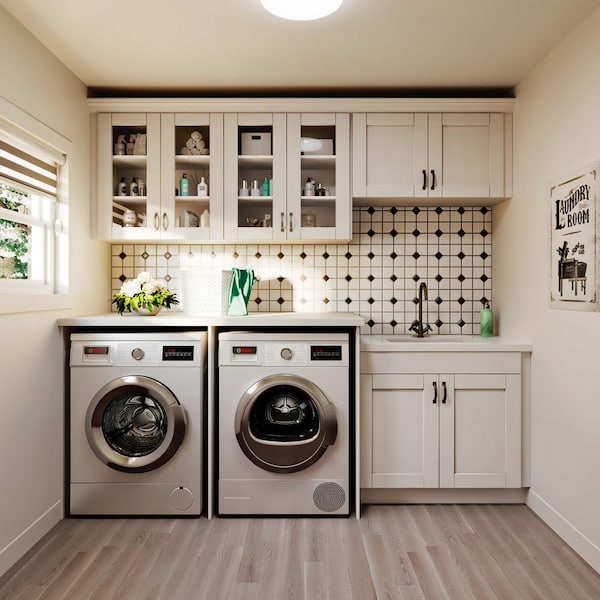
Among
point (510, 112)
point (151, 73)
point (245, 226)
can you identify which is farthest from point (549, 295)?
point (151, 73)

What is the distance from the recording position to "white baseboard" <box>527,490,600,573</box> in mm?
2131

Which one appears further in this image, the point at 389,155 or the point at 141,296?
the point at 389,155

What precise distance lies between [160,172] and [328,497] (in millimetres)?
2060

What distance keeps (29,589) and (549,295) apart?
8.71 ft

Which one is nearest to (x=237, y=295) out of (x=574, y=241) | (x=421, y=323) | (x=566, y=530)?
(x=421, y=323)

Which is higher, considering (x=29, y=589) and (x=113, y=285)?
(x=113, y=285)

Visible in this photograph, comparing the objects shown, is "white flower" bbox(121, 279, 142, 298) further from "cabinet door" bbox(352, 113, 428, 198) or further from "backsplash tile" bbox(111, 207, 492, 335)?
"cabinet door" bbox(352, 113, 428, 198)

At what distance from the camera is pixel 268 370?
2.59 meters

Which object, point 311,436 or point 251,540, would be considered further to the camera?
point 311,436

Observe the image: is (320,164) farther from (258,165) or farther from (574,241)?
(574,241)

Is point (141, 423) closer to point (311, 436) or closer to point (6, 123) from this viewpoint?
point (311, 436)

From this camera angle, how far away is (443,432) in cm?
269

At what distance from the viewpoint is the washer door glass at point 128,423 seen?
2.52 meters

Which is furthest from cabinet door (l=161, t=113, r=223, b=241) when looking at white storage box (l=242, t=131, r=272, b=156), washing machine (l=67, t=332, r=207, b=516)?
washing machine (l=67, t=332, r=207, b=516)
